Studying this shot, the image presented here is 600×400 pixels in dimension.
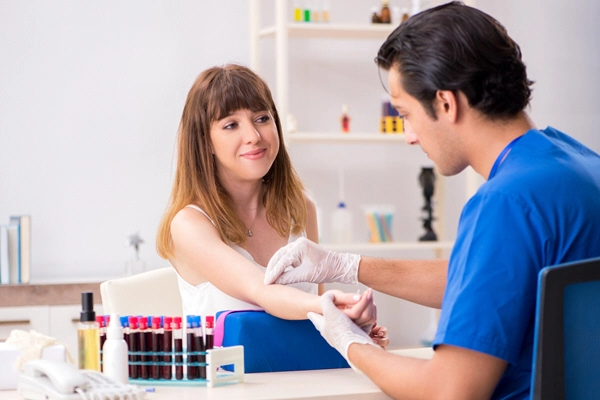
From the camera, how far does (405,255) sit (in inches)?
156

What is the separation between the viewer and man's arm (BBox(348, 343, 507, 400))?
1.15 metres

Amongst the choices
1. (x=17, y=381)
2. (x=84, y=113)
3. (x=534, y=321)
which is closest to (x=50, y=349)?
(x=17, y=381)

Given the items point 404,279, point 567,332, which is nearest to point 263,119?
point 404,279

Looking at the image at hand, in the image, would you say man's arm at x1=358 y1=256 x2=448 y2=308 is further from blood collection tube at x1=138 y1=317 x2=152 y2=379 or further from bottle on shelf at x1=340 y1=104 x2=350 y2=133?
bottle on shelf at x1=340 y1=104 x2=350 y2=133

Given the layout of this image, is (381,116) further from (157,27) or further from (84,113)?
(84,113)

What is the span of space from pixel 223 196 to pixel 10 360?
2.70 ft

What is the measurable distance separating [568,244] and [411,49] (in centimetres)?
42

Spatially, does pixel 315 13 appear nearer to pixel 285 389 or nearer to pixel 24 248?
pixel 24 248

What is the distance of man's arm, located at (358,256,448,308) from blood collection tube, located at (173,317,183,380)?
0.48 metres

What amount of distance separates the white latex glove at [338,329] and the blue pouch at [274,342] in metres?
0.09

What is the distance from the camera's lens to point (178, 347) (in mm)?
1387

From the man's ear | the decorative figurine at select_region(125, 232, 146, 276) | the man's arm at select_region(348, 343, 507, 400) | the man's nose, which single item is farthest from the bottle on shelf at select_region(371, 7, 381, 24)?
the man's arm at select_region(348, 343, 507, 400)

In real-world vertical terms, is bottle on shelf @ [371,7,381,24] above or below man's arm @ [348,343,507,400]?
above

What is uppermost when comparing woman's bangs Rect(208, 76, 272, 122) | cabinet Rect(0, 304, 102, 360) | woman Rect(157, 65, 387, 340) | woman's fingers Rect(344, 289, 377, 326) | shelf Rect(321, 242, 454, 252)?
woman's bangs Rect(208, 76, 272, 122)
